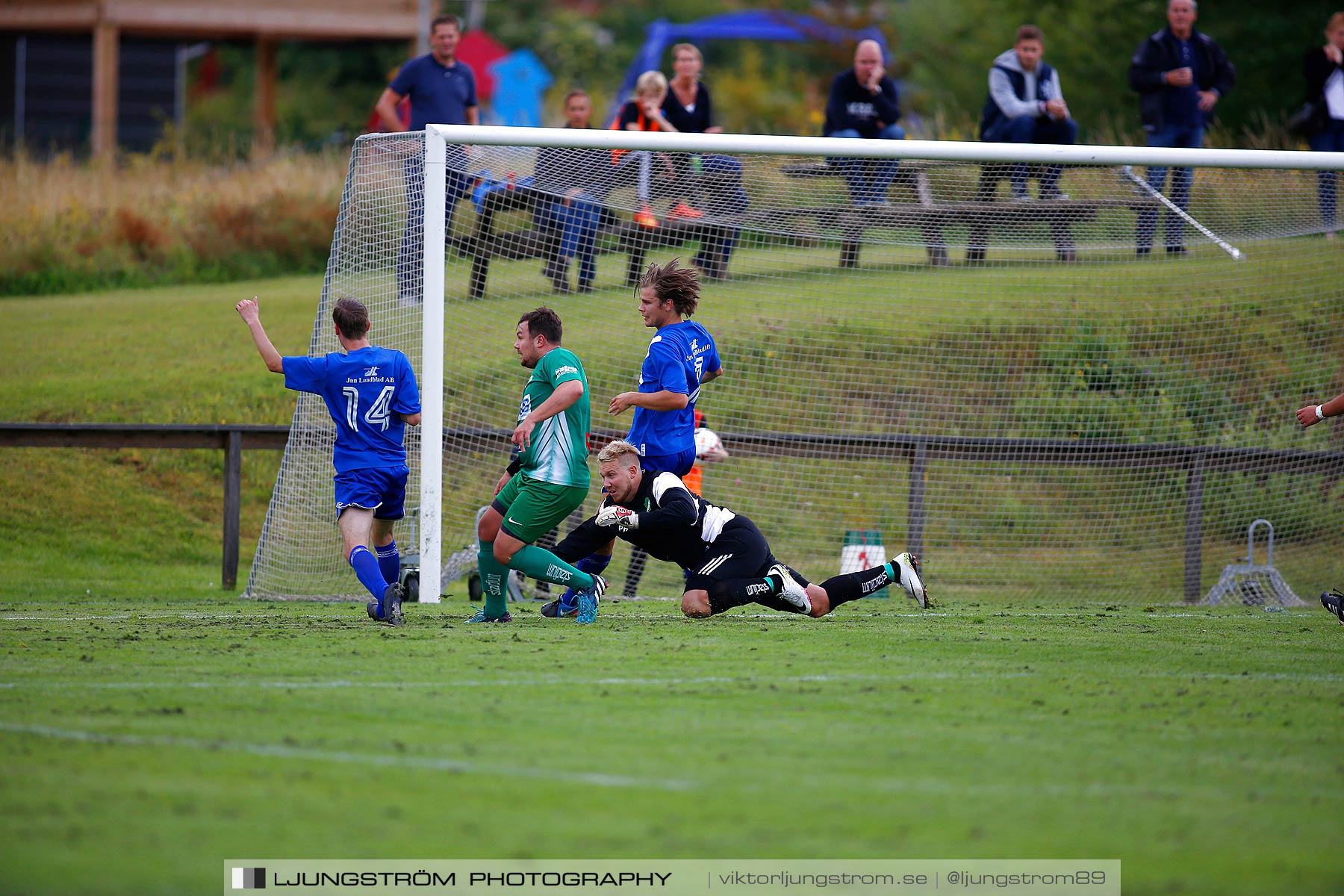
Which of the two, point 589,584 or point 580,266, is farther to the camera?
point 580,266

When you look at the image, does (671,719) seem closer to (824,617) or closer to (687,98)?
(824,617)

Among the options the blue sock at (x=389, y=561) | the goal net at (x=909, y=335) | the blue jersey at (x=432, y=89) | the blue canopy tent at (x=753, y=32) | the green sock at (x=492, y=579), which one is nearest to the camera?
the green sock at (x=492, y=579)

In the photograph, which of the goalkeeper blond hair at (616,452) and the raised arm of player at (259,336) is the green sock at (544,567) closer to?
the goalkeeper blond hair at (616,452)

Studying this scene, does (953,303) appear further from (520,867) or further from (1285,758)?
(520,867)

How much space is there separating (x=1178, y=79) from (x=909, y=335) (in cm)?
380

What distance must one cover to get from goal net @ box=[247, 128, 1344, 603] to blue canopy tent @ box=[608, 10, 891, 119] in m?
19.6

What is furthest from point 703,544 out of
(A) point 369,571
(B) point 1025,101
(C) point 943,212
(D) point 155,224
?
(D) point 155,224

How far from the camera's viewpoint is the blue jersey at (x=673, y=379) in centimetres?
786

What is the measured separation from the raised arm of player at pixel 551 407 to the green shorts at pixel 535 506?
0.24 meters

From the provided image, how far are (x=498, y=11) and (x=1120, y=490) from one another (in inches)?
1721

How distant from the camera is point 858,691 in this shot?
230 inches

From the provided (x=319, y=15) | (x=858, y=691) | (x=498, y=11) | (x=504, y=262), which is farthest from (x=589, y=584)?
(x=498, y=11)

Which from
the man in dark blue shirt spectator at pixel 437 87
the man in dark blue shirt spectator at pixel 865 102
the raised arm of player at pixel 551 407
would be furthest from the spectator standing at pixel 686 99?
the raised arm of player at pixel 551 407

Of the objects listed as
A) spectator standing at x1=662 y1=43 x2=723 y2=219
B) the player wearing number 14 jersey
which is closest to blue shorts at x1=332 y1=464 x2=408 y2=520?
the player wearing number 14 jersey
